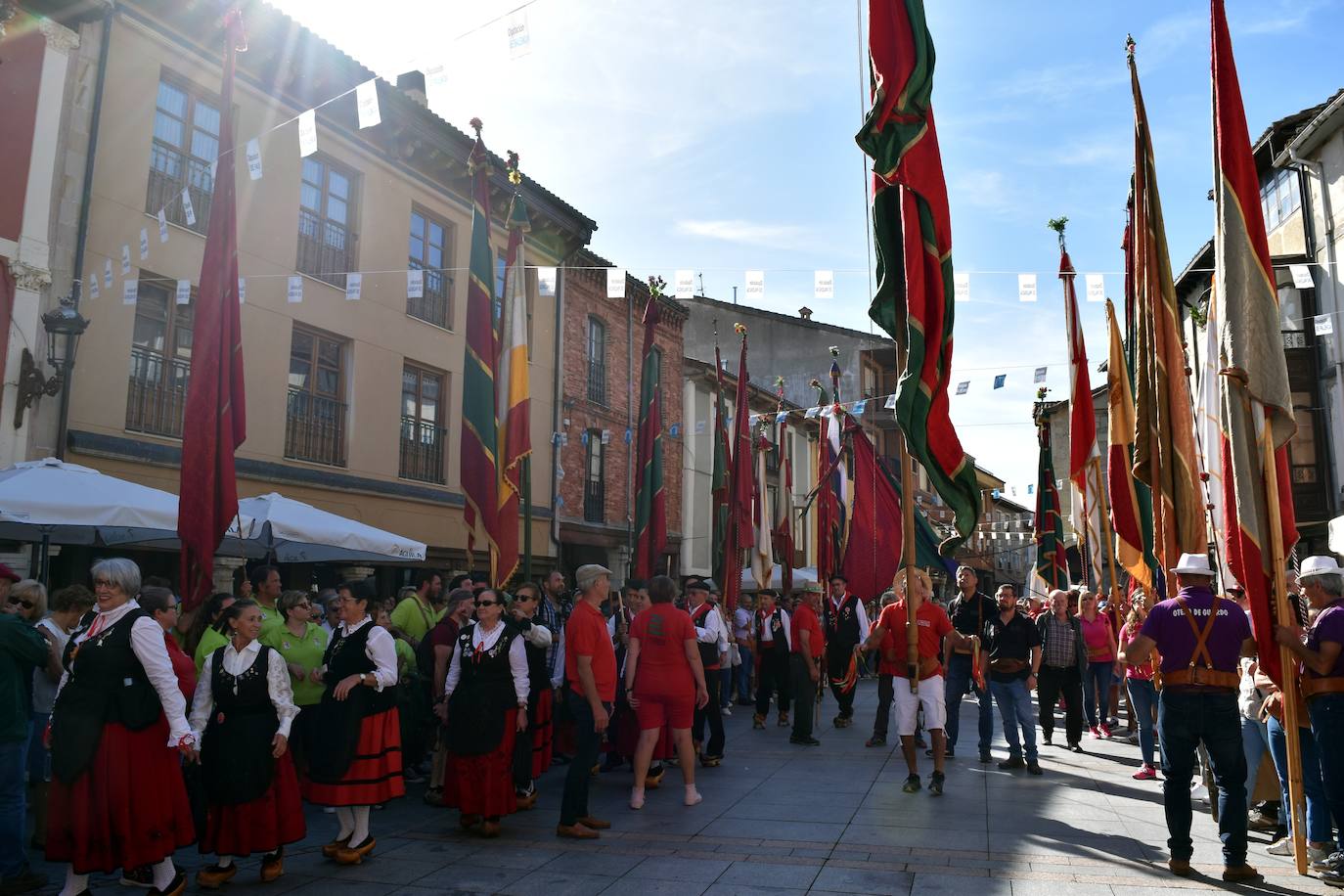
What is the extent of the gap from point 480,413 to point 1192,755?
21.7 ft

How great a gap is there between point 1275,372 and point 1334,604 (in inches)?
57.0

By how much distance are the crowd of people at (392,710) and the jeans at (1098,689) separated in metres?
2.65

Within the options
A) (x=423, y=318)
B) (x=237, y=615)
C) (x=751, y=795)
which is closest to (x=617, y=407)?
(x=423, y=318)

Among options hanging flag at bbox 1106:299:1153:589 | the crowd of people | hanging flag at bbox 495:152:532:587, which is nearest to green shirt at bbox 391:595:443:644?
the crowd of people

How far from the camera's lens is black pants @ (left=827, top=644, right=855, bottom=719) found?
13.0 metres

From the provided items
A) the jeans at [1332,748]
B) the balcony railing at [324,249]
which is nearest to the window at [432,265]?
the balcony railing at [324,249]

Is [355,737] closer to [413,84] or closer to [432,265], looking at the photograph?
[432,265]

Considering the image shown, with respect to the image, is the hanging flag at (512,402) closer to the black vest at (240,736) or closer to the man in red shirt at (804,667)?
the black vest at (240,736)

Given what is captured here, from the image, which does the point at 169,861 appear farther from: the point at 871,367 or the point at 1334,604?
the point at 871,367

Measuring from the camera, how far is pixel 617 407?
26.0 meters

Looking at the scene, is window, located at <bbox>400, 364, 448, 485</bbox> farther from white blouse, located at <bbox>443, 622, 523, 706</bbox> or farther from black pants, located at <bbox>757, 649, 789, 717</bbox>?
white blouse, located at <bbox>443, 622, 523, 706</bbox>

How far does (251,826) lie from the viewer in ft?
18.5

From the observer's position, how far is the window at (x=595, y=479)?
24.7m

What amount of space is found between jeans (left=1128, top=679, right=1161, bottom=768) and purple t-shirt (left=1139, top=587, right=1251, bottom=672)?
3.49 m
